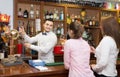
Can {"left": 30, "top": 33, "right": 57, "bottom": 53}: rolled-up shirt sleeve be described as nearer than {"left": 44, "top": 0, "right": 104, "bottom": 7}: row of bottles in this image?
Yes

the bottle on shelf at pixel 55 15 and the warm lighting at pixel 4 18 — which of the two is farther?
the bottle on shelf at pixel 55 15

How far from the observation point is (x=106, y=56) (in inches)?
88.2

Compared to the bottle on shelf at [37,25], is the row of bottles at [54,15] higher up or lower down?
higher up

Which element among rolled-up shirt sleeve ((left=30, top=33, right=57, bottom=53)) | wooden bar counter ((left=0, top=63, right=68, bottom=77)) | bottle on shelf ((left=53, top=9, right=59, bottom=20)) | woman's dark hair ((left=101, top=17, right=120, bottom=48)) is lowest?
wooden bar counter ((left=0, top=63, right=68, bottom=77))

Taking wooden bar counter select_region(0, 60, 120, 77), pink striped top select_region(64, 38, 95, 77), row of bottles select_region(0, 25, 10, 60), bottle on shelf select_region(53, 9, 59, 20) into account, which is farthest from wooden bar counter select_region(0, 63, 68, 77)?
bottle on shelf select_region(53, 9, 59, 20)

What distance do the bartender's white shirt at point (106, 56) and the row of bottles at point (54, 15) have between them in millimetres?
2838

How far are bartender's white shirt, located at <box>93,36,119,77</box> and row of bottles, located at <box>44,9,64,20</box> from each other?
2.84m

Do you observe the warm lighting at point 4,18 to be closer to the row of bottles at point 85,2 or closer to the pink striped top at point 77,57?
the row of bottles at point 85,2

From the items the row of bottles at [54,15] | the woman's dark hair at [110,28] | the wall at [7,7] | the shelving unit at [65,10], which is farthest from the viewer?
the row of bottles at [54,15]

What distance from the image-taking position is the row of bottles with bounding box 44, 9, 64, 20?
4995 mm

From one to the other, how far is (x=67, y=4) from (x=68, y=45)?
10.1 feet

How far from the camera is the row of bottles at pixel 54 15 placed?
4995 millimetres

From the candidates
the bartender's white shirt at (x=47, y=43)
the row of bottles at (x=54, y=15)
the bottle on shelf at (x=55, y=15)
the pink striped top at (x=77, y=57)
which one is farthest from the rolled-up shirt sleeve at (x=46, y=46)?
the bottle on shelf at (x=55, y=15)

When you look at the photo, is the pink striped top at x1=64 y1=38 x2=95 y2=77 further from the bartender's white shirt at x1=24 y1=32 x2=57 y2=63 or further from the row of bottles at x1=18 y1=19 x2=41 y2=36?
the row of bottles at x1=18 y1=19 x2=41 y2=36
